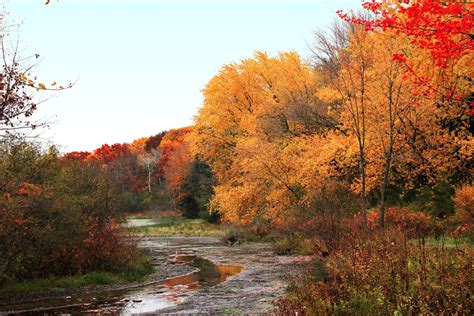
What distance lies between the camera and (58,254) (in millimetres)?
19266

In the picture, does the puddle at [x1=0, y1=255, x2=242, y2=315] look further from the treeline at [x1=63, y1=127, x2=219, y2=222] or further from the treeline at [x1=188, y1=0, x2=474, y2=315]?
the treeline at [x1=63, y1=127, x2=219, y2=222]

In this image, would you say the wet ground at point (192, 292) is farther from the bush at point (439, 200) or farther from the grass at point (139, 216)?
the grass at point (139, 216)

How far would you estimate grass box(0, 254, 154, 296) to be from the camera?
17500 millimetres

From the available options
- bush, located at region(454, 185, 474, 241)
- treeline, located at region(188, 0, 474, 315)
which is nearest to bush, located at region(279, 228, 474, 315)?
Result: treeline, located at region(188, 0, 474, 315)

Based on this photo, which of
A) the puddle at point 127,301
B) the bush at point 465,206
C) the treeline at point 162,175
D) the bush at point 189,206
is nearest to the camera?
the puddle at point 127,301

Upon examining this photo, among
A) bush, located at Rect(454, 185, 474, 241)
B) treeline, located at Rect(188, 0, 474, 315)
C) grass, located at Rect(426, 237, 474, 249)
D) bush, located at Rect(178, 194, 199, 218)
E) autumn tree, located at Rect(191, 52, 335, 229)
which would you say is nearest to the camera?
treeline, located at Rect(188, 0, 474, 315)

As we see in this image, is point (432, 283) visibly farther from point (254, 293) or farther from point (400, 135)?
point (400, 135)

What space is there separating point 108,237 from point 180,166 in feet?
148

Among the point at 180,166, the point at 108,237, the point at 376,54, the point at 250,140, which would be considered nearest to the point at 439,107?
the point at 376,54

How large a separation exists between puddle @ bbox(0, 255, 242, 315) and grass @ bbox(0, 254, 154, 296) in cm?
140

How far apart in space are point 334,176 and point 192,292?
42.6 ft

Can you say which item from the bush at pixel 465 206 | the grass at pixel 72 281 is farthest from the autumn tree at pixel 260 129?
the grass at pixel 72 281

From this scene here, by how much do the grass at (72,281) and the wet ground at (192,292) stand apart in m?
0.62

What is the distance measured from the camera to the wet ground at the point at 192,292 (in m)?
14.2
